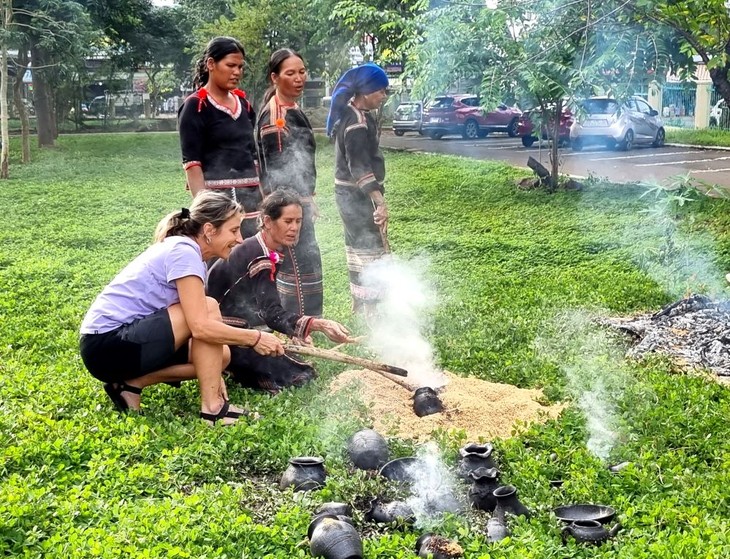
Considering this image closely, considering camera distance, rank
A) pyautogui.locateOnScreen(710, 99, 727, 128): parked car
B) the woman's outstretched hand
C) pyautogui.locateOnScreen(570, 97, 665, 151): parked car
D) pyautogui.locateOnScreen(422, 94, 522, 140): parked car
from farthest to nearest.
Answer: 1. pyautogui.locateOnScreen(710, 99, 727, 128): parked car
2. pyautogui.locateOnScreen(422, 94, 522, 140): parked car
3. pyautogui.locateOnScreen(570, 97, 665, 151): parked car
4. the woman's outstretched hand

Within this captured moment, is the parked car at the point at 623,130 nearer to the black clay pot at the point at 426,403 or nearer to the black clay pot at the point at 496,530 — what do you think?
the black clay pot at the point at 426,403

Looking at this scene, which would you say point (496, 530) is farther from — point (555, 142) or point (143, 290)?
point (555, 142)

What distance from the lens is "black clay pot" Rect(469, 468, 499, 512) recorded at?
3.77 meters

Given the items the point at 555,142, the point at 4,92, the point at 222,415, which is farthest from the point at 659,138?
the point at 222,415

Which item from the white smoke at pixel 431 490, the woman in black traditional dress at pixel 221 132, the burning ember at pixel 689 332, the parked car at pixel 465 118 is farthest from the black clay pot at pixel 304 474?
the parked car at pixel 465 118

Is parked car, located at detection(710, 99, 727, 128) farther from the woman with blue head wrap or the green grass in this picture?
the woman with blue head wrap

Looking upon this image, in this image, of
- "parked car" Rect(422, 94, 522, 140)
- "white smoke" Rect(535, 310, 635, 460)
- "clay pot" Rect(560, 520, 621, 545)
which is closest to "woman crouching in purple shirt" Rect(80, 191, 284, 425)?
"white smoke" Rect(535, 310, 635, 460)

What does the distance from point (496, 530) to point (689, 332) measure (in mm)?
3286

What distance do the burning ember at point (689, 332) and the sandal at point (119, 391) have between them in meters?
3.30

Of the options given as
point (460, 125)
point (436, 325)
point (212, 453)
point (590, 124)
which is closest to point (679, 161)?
point (590, 124)

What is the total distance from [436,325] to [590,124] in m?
12.9

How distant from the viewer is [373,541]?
344cm

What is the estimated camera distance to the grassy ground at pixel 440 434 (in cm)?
346

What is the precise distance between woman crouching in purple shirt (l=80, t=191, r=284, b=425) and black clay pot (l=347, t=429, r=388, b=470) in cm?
73
